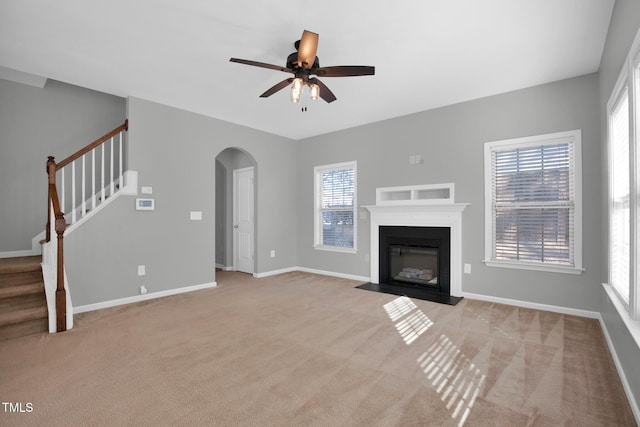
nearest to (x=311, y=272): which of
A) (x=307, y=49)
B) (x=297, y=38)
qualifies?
(x=297, y=38)

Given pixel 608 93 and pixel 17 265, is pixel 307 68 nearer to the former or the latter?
pixel 608 93

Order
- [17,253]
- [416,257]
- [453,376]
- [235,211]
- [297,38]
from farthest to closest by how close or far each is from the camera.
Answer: [235,211]
[416,257]
[17,253]
[297,38]
[453,376]

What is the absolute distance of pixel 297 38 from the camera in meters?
2.78

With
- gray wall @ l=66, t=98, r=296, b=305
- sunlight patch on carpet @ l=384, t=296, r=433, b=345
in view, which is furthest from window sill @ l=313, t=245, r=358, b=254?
sunlight patch on carpet @ l=384, t=296, r=433, b=345

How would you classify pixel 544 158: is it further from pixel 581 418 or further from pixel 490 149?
pixel 581 418


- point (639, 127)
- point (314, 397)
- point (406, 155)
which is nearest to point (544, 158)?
point (406, 155)

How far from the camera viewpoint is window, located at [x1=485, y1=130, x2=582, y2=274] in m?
3.52

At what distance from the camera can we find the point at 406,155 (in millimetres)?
4848

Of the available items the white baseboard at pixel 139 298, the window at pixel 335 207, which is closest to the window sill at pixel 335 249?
the window at pixel 335 207

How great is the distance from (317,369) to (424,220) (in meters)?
3.01

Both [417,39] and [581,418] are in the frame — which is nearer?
[581,418]

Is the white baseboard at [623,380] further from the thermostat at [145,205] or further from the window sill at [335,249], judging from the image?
the thermostat at [145,205]

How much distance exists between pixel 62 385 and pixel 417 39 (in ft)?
12.9

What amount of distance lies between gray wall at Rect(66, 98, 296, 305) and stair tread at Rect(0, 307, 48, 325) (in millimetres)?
599
